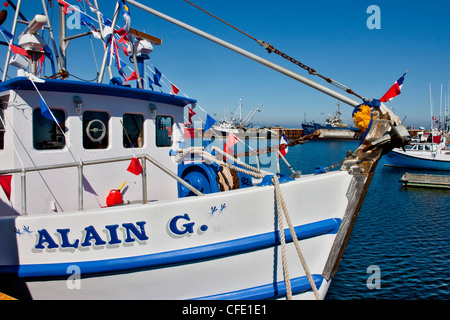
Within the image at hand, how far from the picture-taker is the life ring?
592cm

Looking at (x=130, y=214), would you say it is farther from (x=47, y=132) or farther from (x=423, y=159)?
(x=423, y=159)

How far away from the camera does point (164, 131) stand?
6961 millimetres

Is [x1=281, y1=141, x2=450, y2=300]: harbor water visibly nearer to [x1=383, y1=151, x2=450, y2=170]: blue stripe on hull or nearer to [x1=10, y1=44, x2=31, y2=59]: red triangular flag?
[x1=10, y1=44, x2=31, y2=59]: red triangular flag

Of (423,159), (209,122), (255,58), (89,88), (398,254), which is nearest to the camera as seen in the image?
(89,88)

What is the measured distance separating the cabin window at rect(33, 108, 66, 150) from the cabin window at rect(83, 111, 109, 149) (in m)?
0.35

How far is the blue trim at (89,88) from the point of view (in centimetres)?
526

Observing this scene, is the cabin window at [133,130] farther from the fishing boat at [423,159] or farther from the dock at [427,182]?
the fishing boat at [423,159]

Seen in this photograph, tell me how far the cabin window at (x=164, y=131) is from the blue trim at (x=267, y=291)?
10.1 feet

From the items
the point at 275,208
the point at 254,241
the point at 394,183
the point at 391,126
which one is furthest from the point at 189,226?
the point at 394,183

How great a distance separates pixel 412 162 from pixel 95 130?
35.5 metres

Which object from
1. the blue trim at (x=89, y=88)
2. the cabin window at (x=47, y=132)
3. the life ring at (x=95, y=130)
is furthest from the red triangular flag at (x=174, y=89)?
the cabin window at (x=47, y=132)

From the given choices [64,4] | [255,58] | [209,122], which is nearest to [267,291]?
[209,122]

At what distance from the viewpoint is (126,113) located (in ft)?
20.8

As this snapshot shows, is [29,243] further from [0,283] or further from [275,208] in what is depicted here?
[275,208]
